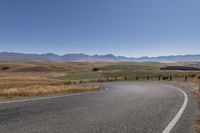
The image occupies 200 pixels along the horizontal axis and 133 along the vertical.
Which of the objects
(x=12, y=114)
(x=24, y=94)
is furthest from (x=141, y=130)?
(x=24, y=94)

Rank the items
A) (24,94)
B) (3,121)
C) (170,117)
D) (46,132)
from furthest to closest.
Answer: (24,94) → (170,117) → (3,121) → (46,132)

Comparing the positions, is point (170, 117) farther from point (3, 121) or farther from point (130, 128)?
point (3, 121)

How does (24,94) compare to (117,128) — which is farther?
(24,94)

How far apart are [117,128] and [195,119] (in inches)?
142

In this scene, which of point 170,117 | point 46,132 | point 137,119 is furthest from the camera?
point 170,117

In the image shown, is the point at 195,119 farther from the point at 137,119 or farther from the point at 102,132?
the point at 102,132

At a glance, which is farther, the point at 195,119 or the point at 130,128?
the point at 195,119

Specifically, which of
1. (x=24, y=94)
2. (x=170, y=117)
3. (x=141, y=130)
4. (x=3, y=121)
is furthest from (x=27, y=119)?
(x=24, y=94)

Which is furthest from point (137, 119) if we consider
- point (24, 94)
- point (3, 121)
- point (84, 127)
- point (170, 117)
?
point (24, 94)

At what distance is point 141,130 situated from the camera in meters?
7.98

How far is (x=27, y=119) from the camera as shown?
901 centimetres

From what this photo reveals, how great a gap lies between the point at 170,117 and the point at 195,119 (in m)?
0.84

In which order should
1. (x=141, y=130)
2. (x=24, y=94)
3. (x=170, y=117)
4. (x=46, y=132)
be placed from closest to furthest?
(x=46, y=132) < (x=141, y=130) < (x=170, y=117) < (x=24, y=94)

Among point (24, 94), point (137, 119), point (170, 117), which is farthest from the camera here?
point (24, 94)
